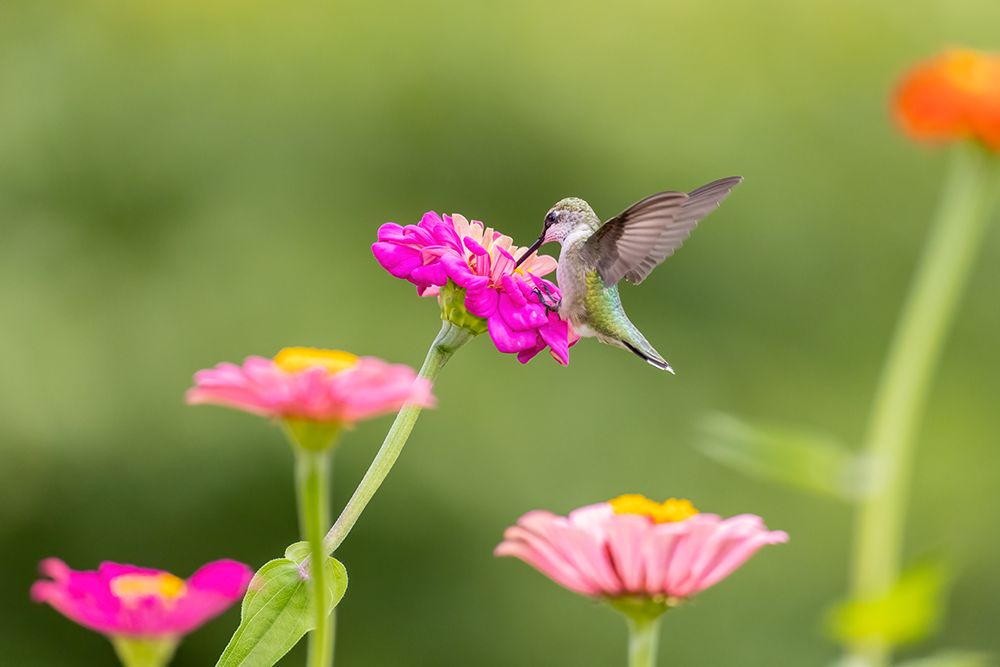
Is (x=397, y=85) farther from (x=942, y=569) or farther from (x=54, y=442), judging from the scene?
(x=942, y=569)

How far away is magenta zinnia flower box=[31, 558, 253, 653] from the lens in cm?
48

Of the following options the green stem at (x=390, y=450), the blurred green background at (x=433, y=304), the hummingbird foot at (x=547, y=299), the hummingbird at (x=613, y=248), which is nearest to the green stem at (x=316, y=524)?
the green stem at (x=390, y=450)

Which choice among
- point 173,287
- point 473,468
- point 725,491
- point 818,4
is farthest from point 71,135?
point 818,4

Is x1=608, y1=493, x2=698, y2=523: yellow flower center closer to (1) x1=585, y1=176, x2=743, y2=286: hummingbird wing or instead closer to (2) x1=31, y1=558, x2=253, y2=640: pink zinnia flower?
(2) x1=31, y1=558, x2=253, y2=640: pink zinnia flower

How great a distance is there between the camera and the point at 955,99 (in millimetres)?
1538

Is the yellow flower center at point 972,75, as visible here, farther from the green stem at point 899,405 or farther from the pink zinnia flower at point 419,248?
the pink zinnia flower at point 419,248

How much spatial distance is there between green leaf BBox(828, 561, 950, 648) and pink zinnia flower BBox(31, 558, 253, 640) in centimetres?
61

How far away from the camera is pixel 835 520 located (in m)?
3.41

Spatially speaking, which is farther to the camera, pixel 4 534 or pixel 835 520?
pixel 835 520

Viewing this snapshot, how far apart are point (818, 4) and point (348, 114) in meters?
1.44

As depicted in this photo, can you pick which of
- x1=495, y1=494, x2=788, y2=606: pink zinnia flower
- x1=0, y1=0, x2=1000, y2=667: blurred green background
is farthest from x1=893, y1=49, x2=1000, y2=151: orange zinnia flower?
x1=0, y1=0, x2=1000, y2=667: blurred green background

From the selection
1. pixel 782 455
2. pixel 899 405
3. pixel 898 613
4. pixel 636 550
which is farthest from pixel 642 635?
pixel 899 405

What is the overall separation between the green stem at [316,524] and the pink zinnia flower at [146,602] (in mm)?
33

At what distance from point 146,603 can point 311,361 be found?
13 centimetres
